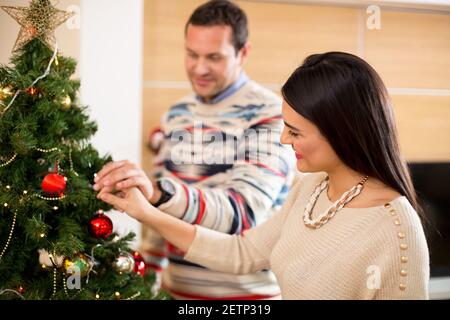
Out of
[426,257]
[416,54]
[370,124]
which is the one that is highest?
[416,54]

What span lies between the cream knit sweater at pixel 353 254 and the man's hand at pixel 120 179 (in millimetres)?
318

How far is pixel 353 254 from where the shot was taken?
1.03 metres

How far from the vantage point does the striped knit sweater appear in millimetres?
1464

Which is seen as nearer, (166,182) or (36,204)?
(36,204)

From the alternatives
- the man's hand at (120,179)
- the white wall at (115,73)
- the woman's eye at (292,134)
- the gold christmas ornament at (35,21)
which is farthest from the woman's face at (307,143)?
the white wall at (115,73)

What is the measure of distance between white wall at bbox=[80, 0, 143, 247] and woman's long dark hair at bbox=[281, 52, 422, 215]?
0.74 m

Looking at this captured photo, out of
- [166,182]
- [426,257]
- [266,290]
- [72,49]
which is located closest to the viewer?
[426,257]

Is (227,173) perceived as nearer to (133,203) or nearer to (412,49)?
(133,203)

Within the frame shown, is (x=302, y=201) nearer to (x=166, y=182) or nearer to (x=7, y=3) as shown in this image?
(x=166, y=182)

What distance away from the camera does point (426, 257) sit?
1.01m

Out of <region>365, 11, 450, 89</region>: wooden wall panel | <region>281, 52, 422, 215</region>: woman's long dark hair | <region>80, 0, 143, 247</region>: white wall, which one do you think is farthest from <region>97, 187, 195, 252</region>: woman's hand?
<region>365, 11, 450, 89</region>: wooden wall panel

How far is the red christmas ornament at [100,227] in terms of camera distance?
118 cm
